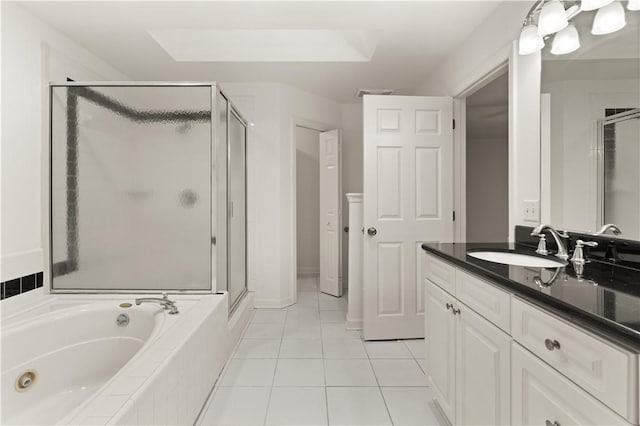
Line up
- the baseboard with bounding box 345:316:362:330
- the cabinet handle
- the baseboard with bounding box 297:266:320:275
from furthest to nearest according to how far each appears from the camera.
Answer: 1. the baseboard with bounding box 297:266:320:275
2. the baseboard with bounding box 345:316:362:330
3. the cabinet handle

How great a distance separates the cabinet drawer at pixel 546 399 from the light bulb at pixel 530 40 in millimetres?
1461

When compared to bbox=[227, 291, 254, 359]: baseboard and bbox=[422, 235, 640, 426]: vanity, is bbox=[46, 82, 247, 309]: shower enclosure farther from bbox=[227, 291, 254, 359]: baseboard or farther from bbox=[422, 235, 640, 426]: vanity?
bbox=[422, 235, 640, 426]: vanity

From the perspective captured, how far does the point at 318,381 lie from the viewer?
196 centimetres

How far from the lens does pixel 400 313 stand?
2.58 meters

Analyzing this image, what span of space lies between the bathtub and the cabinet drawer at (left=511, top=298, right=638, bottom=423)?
1187 mm

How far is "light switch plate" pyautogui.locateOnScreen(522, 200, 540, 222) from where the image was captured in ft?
5.58

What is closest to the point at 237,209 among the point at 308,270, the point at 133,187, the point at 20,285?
the point at 133,187

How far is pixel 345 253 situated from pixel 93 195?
9.21ft

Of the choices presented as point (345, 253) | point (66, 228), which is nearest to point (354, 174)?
point (345, 253)

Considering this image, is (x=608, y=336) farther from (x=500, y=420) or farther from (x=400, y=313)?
(x=400, y=313)

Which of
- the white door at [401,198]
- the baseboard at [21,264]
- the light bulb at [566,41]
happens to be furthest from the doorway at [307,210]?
the light bulb at [566,41]

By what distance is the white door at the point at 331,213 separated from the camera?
12.5ft

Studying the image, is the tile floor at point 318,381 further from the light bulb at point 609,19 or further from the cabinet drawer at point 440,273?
the light bulb at point 609,19

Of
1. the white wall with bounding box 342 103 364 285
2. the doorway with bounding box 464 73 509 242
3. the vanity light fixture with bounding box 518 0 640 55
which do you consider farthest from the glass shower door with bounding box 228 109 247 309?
the doorway with bounding box 464 73 509 242
